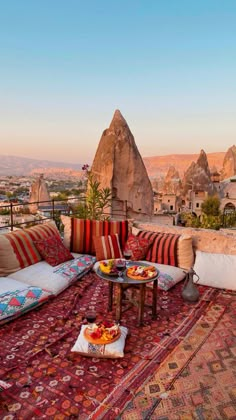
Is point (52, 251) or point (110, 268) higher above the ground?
point (110, 268)

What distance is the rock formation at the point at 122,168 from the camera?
577 inches

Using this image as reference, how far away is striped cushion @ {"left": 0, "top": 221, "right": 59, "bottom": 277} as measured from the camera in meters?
3.48

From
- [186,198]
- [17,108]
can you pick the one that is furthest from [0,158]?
[17,108]

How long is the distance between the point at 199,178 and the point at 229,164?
16983 millimetres

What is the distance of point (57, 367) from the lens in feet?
6.75

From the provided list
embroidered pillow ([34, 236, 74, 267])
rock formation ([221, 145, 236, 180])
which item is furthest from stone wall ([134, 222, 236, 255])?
rock formation ([221, 145, 236, 180])

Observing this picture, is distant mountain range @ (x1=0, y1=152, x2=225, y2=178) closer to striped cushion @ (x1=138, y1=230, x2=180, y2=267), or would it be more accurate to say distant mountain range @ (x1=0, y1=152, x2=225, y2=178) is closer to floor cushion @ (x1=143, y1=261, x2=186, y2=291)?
striped cushion @ (x1=138, y1=230, x2=180, y2=267)

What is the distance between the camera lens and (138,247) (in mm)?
4047

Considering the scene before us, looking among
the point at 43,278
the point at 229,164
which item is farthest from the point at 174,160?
the point at 43,278

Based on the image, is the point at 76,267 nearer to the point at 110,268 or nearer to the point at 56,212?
the point at 110,268

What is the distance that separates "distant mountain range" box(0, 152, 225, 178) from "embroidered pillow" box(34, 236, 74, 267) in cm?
5432

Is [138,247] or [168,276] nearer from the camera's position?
[168,276]

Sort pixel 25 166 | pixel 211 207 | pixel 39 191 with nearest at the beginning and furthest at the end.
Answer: pixel 39 191, pixel 211 207, pixel 25 166

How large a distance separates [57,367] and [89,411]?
0.48 meters
